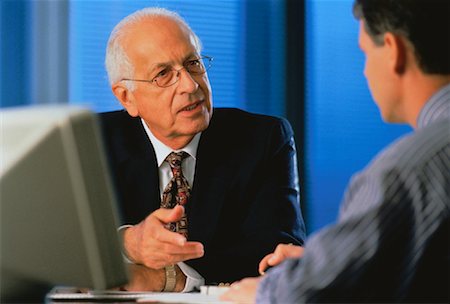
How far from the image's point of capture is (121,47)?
2.72m

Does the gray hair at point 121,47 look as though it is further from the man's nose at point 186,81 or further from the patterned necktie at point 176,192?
the patterned necktie at point 176,192

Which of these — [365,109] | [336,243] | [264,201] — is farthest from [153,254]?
[365,109]

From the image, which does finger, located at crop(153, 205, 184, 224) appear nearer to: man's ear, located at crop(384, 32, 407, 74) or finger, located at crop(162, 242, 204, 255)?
finger, located at crop(162, 242, 204, 255)

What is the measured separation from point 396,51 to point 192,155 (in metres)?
1.36

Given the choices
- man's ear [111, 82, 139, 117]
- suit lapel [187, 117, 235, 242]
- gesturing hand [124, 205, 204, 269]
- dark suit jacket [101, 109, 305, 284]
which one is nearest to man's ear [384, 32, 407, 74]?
gesturing hand [124, 205, 204, 269]

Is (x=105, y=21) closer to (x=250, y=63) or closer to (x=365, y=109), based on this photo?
(x=250, y=63)

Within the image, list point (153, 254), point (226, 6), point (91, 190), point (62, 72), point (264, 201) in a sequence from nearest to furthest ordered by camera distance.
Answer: point (91, 190), point (153, 254), point (264, 201), point (62, 72), point (226, 6)

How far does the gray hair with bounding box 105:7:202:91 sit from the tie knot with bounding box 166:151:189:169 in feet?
0.99

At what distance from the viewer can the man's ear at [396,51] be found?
51.3 inches

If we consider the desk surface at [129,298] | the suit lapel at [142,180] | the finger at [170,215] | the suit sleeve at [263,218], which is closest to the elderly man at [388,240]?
the desk surface at [129,298]

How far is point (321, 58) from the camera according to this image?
427 cm

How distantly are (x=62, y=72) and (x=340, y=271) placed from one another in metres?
2.70

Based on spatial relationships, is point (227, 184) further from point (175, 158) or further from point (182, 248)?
point (182, 248)

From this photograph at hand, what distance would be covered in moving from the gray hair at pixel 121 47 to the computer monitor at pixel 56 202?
163 cm
